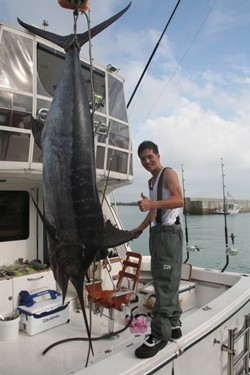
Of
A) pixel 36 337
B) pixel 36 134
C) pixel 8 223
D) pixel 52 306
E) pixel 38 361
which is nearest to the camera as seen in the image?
pixel 36 134

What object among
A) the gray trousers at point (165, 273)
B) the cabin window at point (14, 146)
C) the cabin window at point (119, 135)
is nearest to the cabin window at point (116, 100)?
the cabin window at point (119, 135)

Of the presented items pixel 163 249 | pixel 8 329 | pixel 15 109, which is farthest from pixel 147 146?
pixel 8 329

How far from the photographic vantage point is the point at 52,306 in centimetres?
445

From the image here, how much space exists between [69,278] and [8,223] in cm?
387

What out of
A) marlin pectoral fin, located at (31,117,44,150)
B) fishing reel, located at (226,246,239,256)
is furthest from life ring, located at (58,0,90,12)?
fishing reel, located at (226,246,239,256)

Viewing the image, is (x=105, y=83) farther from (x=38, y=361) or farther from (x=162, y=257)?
(x=38, y=361)

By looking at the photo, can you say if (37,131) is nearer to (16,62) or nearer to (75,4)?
(75,4)

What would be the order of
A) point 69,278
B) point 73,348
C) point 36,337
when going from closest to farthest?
1. point 69,278
2. point 73,348
3. point 36,337

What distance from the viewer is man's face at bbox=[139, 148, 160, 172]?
2.68m

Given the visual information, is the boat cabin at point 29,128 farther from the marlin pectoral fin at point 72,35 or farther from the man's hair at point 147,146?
the marlin pectoral fin at point 72,35

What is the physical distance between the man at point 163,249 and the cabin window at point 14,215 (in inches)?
123

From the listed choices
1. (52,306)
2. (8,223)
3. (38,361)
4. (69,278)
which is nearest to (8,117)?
(8,223)

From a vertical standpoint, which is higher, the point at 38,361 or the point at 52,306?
the point at 52,306

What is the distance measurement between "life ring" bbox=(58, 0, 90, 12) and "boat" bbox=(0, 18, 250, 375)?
1.47 metres
